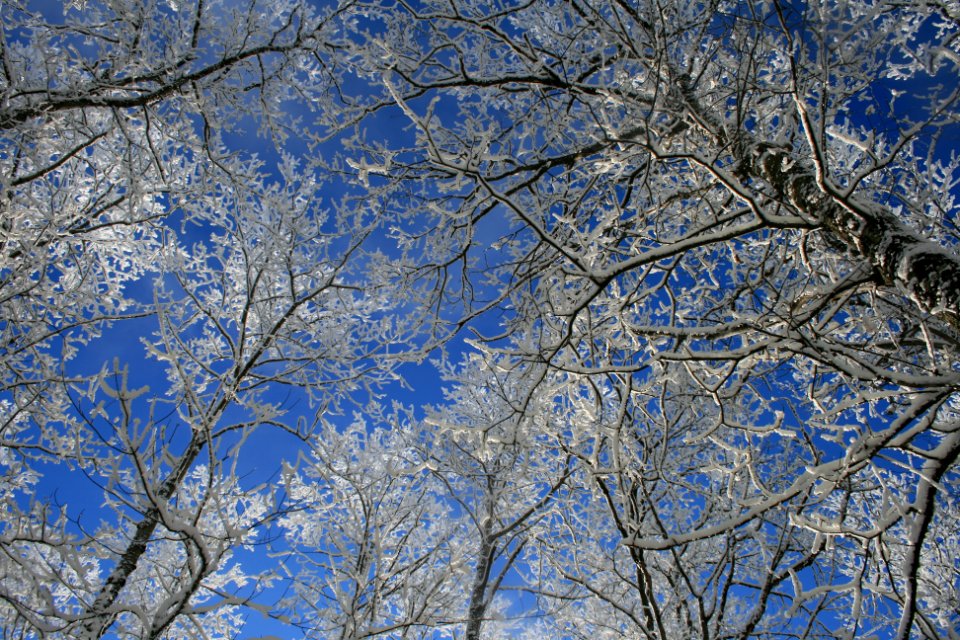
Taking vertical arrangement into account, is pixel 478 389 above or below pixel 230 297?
above

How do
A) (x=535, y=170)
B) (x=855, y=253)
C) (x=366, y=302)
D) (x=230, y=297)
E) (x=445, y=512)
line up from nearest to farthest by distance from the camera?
1. (x=855, y=253)
2. (x=535, y=170)
3. (x=230, y=297)
4. (x=366, y=302)
5. (x=445, y=512)

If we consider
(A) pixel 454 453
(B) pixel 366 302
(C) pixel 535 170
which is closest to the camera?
(C) pixel 535 170

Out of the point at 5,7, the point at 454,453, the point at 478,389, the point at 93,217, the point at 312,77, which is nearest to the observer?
the point at 5,7

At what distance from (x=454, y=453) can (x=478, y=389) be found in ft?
5.35

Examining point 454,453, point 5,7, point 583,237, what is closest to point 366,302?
point 454,453

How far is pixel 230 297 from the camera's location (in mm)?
6082

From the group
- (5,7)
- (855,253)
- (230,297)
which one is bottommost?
(855,253)

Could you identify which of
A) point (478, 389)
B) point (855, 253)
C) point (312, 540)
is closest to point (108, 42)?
point (855, 253)

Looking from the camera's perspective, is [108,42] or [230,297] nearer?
[108,42]

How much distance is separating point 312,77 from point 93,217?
300cm

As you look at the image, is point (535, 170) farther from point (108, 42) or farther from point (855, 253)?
point (108, 42)

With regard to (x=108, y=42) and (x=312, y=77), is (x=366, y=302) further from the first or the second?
(x=108, y=42)

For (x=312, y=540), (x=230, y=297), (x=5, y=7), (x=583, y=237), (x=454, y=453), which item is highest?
(x=5, y=7)

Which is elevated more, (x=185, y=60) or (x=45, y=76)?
(x=185, y=60)
